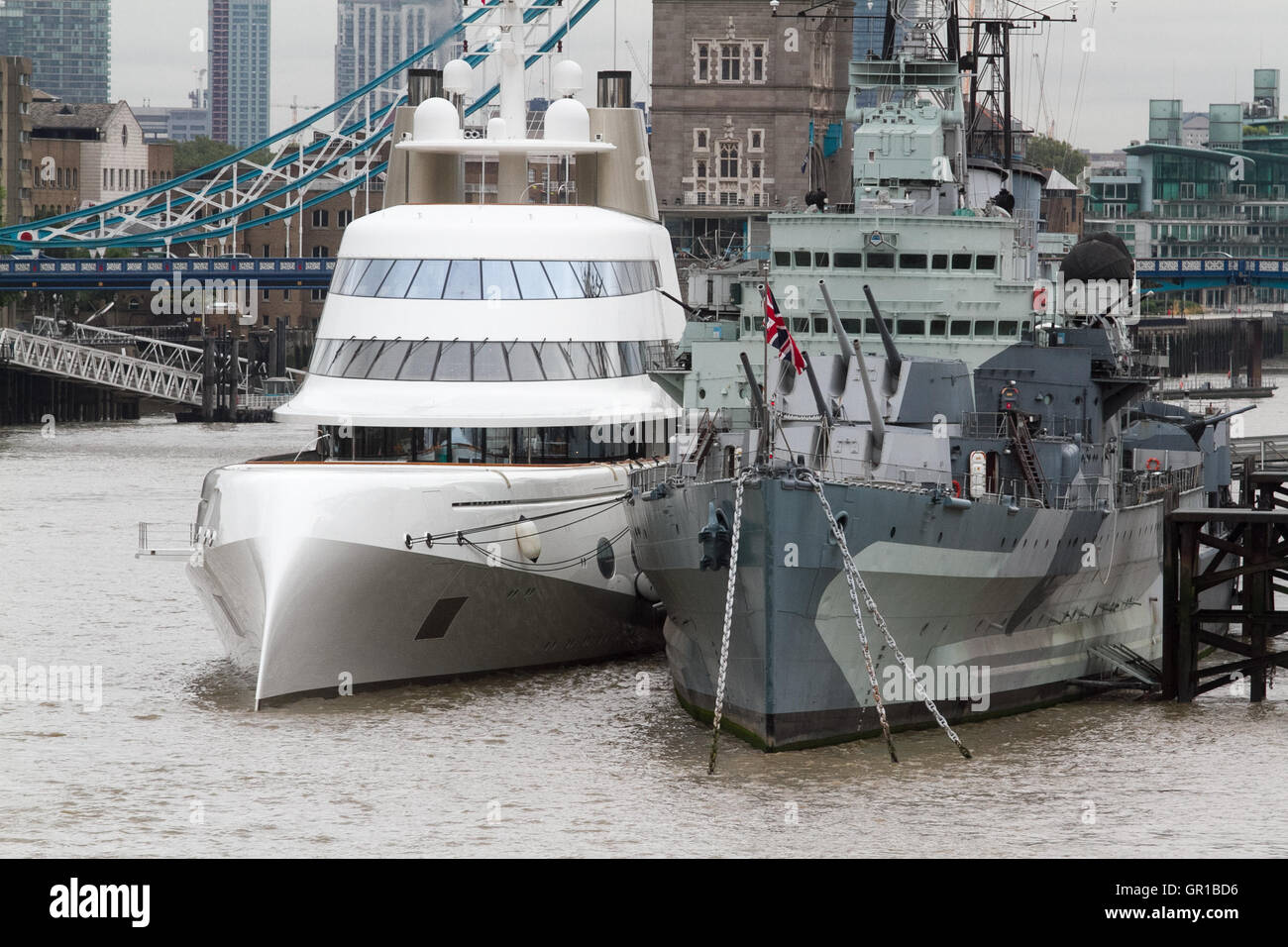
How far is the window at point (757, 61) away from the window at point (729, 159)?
8.95ft

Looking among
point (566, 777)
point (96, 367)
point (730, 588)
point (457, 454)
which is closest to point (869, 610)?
point (730, 588)

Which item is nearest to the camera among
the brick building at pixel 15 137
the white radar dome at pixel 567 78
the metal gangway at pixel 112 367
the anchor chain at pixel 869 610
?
the anchor chain at pixel 869 610

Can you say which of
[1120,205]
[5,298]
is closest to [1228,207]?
[1120,205]

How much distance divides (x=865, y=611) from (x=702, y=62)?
61851mm

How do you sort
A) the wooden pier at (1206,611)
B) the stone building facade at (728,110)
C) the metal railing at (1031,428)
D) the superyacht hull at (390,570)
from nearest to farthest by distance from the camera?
1. the superyacht hull at (390,570)
2. the metal railing at (1031,428)
3. the wooden pier at (1206,611)
4. the stone building facade at (728,110)

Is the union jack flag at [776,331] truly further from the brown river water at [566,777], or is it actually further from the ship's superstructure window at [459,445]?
the ship's superstructure window at [459,445]

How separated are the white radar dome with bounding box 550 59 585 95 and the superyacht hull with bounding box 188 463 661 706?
28.7ft

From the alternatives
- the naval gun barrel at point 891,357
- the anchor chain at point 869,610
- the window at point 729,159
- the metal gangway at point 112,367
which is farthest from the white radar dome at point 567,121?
the window at point 729,159

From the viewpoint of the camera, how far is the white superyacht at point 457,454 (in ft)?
85.9

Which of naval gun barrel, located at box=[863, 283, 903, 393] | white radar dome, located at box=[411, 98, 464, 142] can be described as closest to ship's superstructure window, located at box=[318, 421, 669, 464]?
naval gun barrel, located at box=[863, 283, 903, 393]

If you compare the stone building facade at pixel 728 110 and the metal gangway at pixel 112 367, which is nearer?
the metal gangway at pixel 112 367

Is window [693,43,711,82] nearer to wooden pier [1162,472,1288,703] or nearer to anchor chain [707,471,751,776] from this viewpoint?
wooden pier [1162,472,1288,703]

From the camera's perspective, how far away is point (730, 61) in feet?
273

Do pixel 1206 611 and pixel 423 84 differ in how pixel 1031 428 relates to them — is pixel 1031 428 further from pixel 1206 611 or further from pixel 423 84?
pixel 423 84
